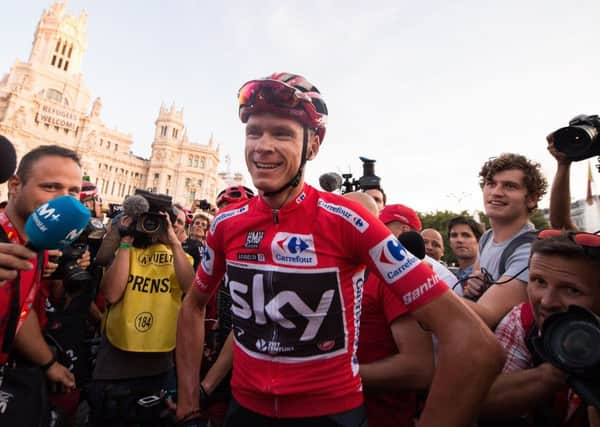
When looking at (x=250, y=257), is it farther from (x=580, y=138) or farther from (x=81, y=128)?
(x=81, y=128)

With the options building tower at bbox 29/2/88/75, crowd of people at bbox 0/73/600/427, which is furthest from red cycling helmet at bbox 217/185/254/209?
building tower at bbox 29/2/88/75

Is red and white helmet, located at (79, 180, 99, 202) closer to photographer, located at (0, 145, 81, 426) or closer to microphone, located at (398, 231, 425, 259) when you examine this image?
photographer, located at (0, 145, 81, 426)

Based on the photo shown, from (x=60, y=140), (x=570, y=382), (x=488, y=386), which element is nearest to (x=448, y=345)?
(x=488, y=386)

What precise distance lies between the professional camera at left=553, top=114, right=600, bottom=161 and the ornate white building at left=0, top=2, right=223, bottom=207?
2463 inches

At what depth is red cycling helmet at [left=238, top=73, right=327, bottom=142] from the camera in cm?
193

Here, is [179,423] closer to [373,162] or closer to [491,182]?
[491,182]

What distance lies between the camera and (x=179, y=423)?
2.11 m

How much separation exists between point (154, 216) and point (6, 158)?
6.26 ft

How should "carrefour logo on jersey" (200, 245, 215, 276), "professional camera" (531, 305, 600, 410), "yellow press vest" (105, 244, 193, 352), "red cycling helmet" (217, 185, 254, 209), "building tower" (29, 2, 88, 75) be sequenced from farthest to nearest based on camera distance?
"building tower" (29, 2, 88, 75)
"red cycling helmet" (217, 185, 254, 209)
"yellow press vest" (105, 244, 193, 352)
"carrefour logo on jersey" (200, 245, 215, 276)
"professional camera" (531, 305, 600, 410)

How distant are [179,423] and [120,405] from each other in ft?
4.85

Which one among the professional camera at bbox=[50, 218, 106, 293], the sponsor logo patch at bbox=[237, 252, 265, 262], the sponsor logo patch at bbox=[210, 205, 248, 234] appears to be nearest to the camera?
the sponsor logo patch at bbox=[237, 252, 265, 262]

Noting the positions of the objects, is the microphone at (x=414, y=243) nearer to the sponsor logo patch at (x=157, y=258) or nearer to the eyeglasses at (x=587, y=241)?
the eyeglasses at (x=587, y=241)

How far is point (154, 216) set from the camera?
370cm

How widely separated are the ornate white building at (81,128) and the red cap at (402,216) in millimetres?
61006
